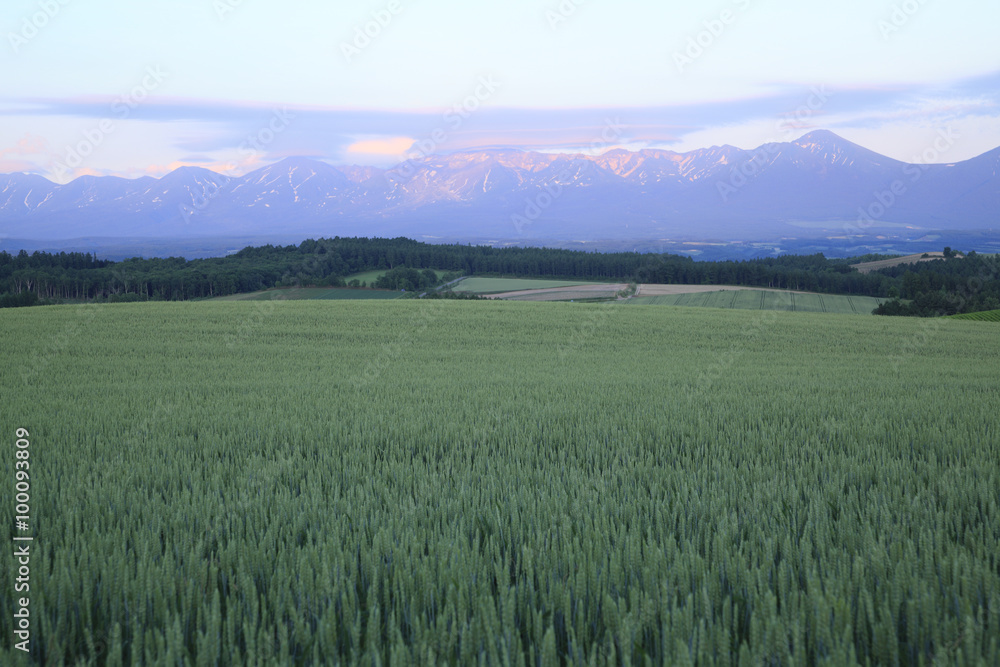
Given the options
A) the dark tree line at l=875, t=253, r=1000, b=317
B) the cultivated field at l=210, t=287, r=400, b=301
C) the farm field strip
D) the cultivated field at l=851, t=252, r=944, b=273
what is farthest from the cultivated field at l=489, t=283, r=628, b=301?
the cultivated field at l=851, t=252, r=944, b=273

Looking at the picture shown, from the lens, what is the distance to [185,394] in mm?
8750

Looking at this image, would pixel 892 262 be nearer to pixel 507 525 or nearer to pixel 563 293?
pixel 563 293

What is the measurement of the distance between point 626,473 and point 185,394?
7.36m

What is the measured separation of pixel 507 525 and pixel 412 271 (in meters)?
55.7

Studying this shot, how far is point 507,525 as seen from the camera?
133 inches

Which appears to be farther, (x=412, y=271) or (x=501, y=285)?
(x=501, y=285)

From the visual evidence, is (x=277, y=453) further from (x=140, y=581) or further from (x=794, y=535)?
(x=794, y=535)

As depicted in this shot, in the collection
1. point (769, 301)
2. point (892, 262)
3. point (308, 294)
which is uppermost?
point (892, 262)

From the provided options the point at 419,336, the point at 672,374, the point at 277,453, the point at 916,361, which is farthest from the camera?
the point at 419,336

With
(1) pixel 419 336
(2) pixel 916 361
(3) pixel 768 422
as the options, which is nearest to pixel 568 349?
(1) pixel 419 336

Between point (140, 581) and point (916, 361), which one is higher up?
point (140, 581)

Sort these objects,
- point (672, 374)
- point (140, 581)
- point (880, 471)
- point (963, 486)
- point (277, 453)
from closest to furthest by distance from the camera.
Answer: point (140, 581) < point (963, 486) < point (880, 471) < point (277, 453) < point (672, 374)

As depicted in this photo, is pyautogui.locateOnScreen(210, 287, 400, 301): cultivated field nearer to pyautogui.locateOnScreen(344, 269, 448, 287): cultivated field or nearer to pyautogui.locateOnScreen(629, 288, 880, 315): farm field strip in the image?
pyautogui.locateOnScreen(344, 269, 448, 287): cultivated field

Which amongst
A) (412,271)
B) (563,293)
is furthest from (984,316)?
(412,271)
